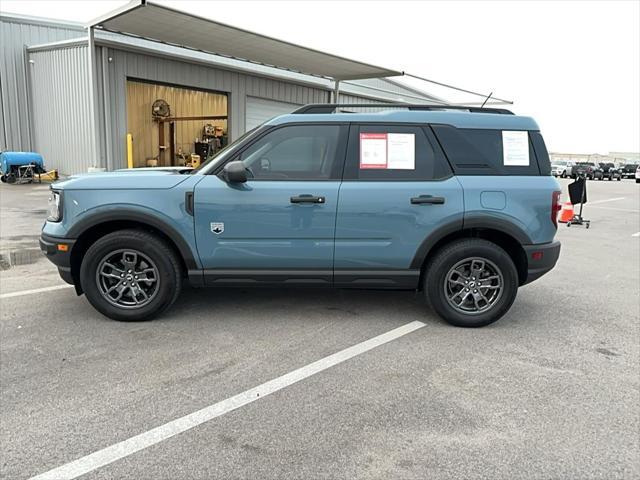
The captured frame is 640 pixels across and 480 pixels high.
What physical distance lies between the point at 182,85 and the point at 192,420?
16.1 metres

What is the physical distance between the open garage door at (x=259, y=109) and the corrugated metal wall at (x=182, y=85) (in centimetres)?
23

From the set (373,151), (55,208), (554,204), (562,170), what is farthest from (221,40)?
(562,170)

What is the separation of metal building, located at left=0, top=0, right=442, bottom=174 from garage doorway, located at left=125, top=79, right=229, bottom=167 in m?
0.76

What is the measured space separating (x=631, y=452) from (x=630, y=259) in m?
6.70

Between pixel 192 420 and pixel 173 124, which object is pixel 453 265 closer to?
pixel 192 420

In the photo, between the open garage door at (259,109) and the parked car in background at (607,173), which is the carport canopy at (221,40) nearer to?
the open garage door at (259,109)

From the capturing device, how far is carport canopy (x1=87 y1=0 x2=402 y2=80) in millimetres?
11539

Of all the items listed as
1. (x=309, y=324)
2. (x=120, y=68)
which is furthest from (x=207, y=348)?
(x=120, y=68)

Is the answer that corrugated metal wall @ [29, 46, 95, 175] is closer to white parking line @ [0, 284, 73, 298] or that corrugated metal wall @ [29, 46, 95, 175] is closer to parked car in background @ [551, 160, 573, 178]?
white parking line @ [0, 284, 73, 298]

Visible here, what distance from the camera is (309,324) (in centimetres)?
461

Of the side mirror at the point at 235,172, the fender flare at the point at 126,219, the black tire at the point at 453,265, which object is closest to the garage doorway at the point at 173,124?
the fender flare at the point at 126,219

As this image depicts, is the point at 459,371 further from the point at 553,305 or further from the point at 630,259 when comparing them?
the point at 630,259

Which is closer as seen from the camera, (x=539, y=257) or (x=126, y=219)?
(x=126, y=219)

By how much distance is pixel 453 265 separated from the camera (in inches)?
179
